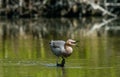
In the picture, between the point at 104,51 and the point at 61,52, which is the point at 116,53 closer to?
the point at 104,51

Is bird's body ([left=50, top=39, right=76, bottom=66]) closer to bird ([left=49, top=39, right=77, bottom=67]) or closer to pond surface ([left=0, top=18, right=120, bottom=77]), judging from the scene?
bird ([left=49, top=39, right=77, bottom=67])

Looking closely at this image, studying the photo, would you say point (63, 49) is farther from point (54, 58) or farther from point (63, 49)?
point (54, 58)

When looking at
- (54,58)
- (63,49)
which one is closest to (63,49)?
(63,49)

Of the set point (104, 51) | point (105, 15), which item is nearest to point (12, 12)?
point (105, 15)

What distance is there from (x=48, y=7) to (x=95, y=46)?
20.8 m

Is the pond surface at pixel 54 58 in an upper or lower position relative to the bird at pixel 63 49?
lower

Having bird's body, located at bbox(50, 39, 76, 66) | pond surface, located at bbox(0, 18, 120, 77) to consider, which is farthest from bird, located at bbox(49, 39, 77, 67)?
pond surface, located at bbox(0, 18, 120, 77)

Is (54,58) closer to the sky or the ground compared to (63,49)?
closer to the ground

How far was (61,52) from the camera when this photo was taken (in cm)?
1445

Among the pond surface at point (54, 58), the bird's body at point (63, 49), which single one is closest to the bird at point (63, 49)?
the bird's body at point (63, 49)

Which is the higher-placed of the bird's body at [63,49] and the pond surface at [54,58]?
the bird's body at [63,49]

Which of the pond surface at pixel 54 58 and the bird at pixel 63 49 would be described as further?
the bird at pixel 63 49

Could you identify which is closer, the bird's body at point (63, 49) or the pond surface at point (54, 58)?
the pond surface at point (54, 58)

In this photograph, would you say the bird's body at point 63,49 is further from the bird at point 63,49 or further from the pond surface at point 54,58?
the pond surface at point 54,58
